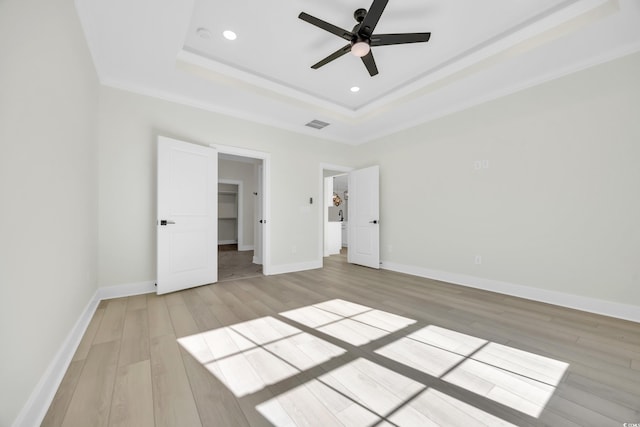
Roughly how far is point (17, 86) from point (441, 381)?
9.03 ft

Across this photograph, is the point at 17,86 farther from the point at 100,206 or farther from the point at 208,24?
the point at 100,206

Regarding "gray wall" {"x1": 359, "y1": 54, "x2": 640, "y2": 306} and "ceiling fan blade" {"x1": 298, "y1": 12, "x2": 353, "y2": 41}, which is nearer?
"ceiling fan blade" {"x1": 298, "y1": 12, "x2": 353, "y2": 41}

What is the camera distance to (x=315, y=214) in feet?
16.6

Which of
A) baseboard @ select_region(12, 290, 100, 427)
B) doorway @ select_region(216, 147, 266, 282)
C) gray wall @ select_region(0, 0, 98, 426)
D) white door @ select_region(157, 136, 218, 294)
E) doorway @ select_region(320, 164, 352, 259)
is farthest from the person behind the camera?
doorway @ select_region(320, 164, 352, 259)

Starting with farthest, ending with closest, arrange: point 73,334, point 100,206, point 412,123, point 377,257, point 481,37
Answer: point 377,257 < point 412,123 < point 100,206 < point 481,37 < point 73,334

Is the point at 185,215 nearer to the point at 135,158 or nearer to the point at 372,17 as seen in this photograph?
the point at 135,158

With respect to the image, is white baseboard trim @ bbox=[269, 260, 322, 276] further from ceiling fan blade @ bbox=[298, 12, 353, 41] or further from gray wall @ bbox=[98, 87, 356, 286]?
ceiling fan blade @ bbox=[298, 12, 353, 41]

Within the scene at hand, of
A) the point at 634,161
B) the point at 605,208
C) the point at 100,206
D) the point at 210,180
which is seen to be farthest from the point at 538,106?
the point at 100,206

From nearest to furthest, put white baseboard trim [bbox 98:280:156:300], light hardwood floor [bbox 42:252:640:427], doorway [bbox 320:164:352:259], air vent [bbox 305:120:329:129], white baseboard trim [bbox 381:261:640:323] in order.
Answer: light hardwood floor [bbox 42:252:640:427] < white baseboard trim [bbox 381:261:640:323] < white baseboard trim [bbox 98:280:156:300] < air vent [bbox 305:120:329:129] < doorway [bbox 320:164:352:259]

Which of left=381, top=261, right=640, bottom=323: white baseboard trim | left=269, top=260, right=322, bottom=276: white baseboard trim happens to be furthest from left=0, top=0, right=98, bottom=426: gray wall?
left=381, top=261, right=640, bottom=323: white baseboard trim

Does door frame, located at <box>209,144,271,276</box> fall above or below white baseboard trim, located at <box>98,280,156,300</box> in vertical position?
above

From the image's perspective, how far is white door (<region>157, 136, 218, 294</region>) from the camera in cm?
325

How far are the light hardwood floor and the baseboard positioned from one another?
47 millimetres

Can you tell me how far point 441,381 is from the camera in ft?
5.06
